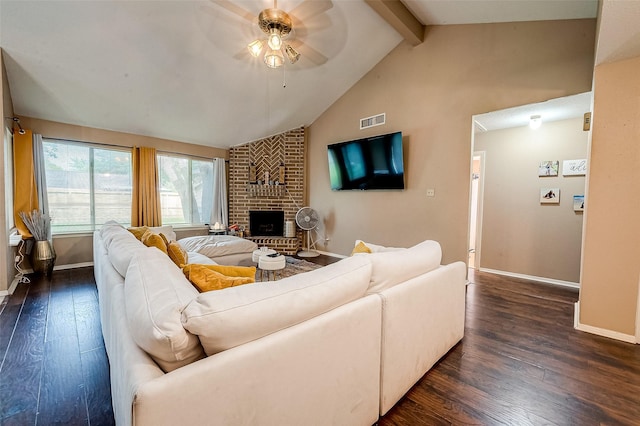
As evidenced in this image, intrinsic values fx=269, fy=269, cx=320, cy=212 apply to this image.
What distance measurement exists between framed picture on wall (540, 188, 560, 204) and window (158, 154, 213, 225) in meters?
5.84

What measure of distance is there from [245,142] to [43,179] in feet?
10.6

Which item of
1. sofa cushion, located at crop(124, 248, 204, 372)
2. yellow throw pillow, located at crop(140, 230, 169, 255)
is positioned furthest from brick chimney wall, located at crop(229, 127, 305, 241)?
sofa cushion, located at crop(124, 248, 204, 372)

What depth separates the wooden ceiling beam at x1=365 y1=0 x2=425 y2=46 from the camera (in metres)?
3.14

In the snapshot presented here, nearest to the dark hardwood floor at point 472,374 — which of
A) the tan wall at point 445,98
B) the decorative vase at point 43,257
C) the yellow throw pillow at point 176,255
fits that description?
the yellow throw pillow at point 176,255

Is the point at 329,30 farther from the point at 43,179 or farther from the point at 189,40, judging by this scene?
the point at 43,179

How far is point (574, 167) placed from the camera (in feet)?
11.7

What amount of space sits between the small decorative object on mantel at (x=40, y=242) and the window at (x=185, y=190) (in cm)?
171

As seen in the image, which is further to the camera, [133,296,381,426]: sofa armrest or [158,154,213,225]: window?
[158,154,213,225]: window

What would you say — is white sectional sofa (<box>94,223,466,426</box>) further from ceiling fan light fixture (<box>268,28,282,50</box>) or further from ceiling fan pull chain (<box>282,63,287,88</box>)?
ceiling fan pull chain (<box>282,63,287,88</box>)

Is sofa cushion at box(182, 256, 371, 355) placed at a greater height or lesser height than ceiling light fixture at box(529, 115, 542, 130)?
lesser

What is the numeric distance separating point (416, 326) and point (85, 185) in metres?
5.35

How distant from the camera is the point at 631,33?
1.86 m

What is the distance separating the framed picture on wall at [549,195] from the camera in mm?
3697

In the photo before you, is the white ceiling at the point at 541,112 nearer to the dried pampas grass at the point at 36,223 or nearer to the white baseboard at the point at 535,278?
the white baseboard at the point at 535,278
